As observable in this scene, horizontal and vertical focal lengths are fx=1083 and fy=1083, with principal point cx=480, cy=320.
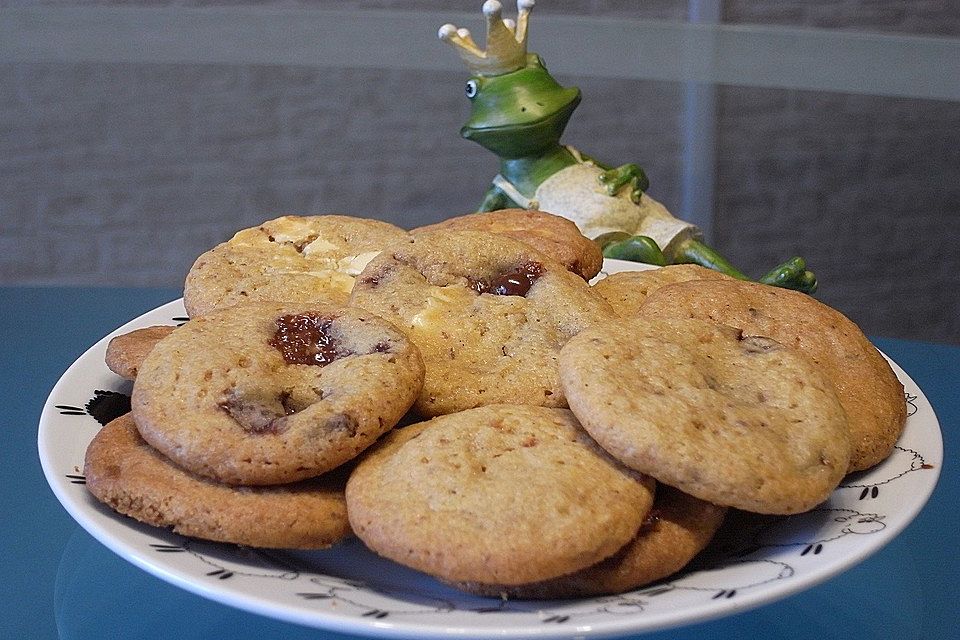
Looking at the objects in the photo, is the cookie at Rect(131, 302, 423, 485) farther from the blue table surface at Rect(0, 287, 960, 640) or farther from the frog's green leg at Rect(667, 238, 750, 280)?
the frog's green leg at Rect(667, 238, 750, 280)

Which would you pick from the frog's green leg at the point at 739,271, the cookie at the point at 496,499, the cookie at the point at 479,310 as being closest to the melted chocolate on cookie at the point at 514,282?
the cookie at the point at 479,310

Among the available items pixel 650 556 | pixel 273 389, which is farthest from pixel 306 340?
pixel 650 556

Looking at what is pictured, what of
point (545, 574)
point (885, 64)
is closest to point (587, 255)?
point (545, 574)

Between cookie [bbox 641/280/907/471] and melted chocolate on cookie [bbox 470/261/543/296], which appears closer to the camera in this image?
cookie [bbox 641/280/907/471]

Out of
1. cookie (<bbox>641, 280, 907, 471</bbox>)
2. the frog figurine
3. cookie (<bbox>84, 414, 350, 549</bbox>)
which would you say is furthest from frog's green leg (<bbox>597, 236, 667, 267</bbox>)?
cookie (<bbox>84, 414, 350, 549</bbox>)

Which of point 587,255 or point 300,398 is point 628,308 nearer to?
point 587,255
